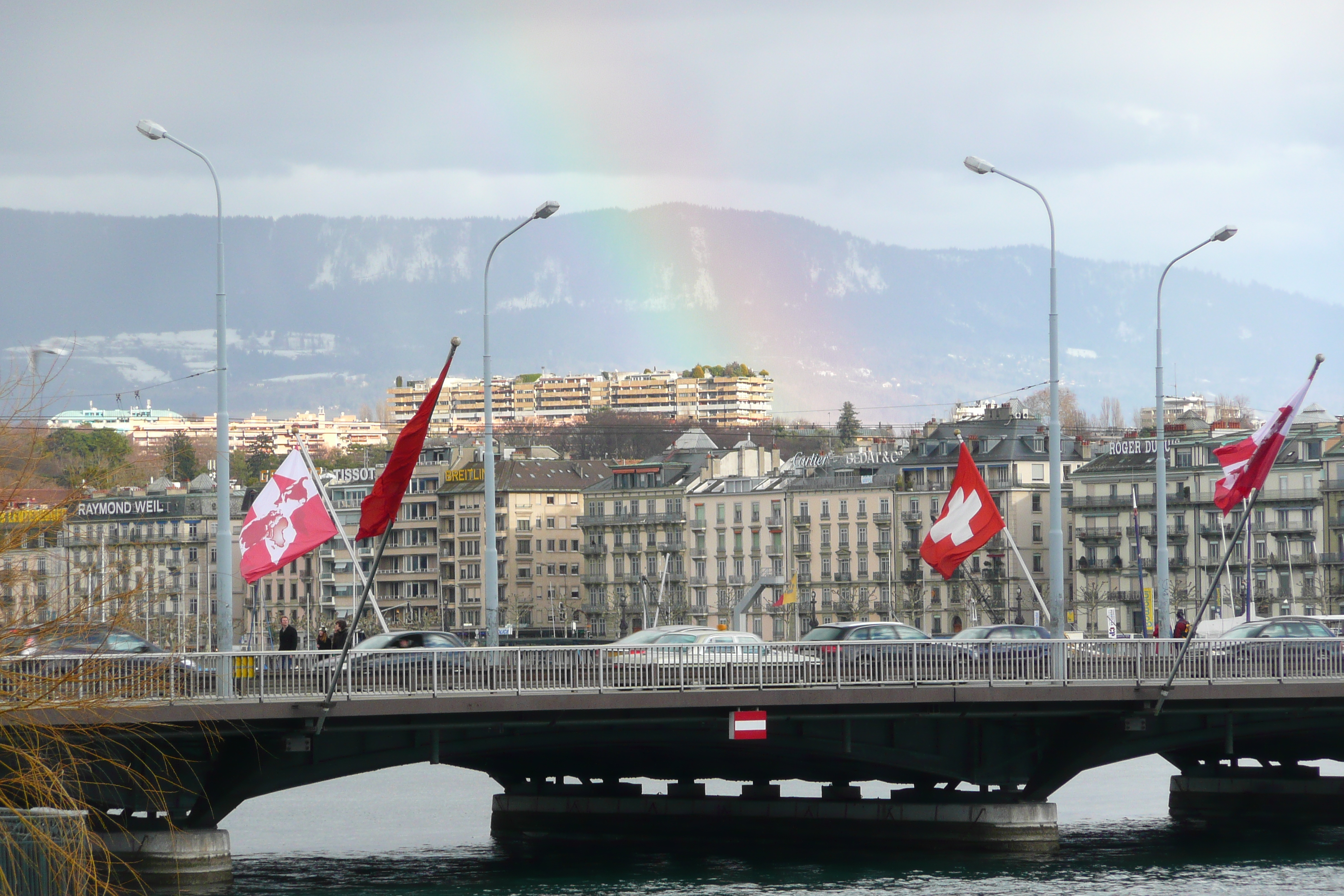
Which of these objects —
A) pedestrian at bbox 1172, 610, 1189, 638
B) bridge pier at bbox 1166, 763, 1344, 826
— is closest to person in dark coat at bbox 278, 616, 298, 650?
pedestrian at bbox 1172, 610, 1189, 638

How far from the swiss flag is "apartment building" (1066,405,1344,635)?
93.4m

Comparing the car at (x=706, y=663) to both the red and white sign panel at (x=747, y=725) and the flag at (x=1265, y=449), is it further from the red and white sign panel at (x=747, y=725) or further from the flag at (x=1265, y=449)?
the flag at (x=1265, y=449)

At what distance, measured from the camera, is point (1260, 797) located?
68562 mm

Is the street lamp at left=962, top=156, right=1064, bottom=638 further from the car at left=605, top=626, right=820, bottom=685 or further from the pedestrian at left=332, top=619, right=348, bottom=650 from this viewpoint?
the pedestrian at left=332, top=619, right=348, bottom=650

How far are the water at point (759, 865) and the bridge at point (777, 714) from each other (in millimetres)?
2512

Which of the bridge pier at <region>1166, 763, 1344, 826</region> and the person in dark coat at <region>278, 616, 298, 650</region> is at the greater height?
the person in dark coat at <region>278, 616, 298, 650</region>

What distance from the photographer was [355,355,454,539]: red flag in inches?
1549

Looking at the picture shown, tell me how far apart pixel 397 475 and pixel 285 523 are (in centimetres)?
1713

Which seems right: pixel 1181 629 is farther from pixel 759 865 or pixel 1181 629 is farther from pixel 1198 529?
pixel 1198 529

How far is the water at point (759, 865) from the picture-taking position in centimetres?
5169

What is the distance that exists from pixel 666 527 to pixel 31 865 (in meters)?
170

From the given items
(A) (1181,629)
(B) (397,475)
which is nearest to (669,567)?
(A) (1181,629)

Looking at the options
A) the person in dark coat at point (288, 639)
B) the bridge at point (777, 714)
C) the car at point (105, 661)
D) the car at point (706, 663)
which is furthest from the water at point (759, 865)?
the car at point (105, 661)

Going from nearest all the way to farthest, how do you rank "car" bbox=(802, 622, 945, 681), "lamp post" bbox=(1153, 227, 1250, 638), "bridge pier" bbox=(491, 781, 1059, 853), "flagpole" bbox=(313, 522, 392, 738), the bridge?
"flagpole" bbox=(313, 522, 392, 738) → the bridge → "car" bbox=(802, 622, 945, 681) → "bridge pier" bbox=(491, 781, 1059, 853) → "lamp post" bbox=(1153, 227, 1250, 638)
